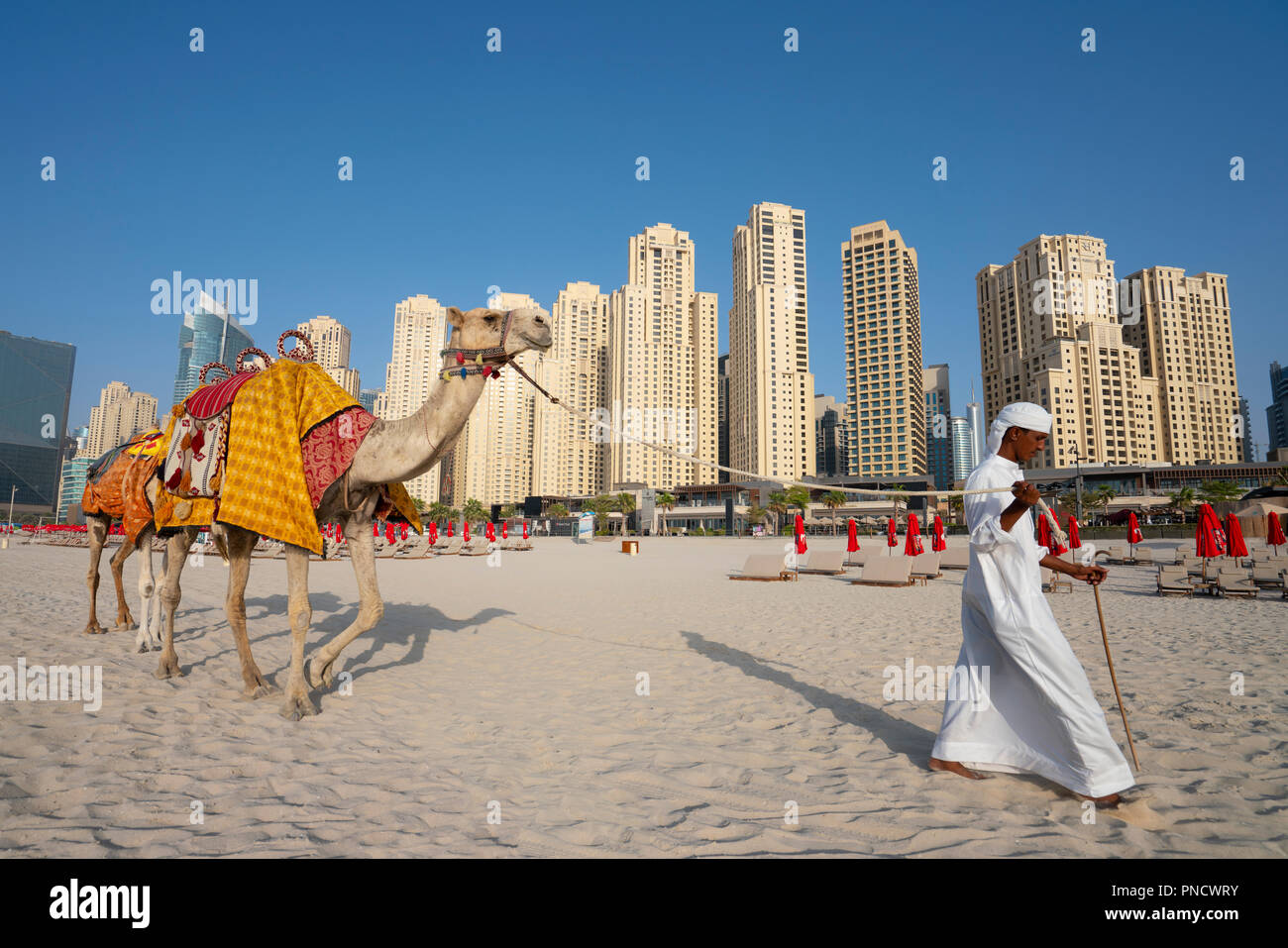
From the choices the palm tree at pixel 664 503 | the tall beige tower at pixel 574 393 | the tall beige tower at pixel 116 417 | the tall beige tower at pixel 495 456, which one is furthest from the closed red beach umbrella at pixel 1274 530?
the tall beige tower at pixel 116 417

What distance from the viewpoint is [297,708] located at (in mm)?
5578

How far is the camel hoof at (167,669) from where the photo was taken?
21.7 feet

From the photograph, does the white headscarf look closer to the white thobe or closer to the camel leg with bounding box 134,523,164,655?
the white thobe

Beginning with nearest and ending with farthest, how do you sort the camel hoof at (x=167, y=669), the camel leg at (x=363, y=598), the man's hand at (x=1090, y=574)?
1. the man's hand at (x=1090, y=574)
2. the camel leg at (x=363, y=598)
3. the camel hoof at (x=167, y=669)

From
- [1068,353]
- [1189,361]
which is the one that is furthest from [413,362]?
[1189,361]

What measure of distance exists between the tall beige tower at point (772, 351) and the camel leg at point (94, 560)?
4654 inches

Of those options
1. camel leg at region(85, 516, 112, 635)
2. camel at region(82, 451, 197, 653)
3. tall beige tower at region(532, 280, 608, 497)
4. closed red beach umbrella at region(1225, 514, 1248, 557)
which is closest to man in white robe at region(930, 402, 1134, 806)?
camel at region(82, 451, 197, 653)

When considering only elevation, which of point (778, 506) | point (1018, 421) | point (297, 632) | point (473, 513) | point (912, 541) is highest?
point (778, 506)

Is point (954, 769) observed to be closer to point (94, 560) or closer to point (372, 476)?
point (372, 476)

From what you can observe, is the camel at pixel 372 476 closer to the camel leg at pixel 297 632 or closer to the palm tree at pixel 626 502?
the camel leg at pixel 297 632

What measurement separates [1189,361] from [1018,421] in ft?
587

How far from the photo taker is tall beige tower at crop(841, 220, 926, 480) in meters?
133

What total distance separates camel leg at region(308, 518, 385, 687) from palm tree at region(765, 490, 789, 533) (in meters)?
95.8
